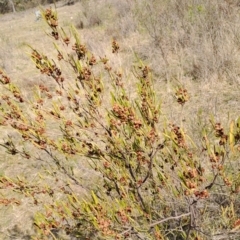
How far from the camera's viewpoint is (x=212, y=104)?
388cm

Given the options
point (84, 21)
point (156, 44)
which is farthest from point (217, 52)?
point (84, 21)

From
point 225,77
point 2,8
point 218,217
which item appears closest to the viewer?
point 218,217

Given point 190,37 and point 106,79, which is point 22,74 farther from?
point 190,37

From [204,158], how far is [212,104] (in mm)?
1092

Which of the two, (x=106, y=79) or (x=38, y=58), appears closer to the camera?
(x=38, y=58)

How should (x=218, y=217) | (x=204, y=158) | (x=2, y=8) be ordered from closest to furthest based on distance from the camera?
(x=218, y=217), (x=204, y=158), (x=2, y=8)

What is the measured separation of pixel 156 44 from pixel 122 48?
1.10 meters

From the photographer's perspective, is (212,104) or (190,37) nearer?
(212,104)

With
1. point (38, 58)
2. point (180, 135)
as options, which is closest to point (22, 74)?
point (38, 58)

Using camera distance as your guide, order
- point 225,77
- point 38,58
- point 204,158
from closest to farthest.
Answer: point 38,58 → point 204,158 → point 225,77

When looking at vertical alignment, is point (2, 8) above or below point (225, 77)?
above

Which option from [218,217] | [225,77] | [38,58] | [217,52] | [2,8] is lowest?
[218,217]

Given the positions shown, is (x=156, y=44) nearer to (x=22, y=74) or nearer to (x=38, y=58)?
(x=22, y=74)

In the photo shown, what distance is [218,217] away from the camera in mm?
2244
